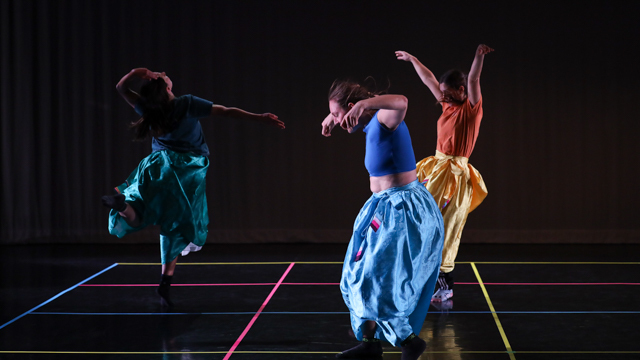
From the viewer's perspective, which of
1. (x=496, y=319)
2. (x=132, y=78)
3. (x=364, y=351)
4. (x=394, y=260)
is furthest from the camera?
(x=132, y=78)

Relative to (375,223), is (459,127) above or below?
above

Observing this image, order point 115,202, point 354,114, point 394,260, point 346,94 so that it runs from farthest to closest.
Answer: point 115,202 → point 346,94 → point 394,260 → point 354,114

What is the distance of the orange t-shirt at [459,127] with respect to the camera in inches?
145

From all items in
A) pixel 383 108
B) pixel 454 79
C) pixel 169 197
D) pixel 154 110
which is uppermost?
pixel 454 79

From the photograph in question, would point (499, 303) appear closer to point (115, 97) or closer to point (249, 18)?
point (249, 18)

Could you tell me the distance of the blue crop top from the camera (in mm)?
2443

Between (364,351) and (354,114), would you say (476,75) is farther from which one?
(364,351)

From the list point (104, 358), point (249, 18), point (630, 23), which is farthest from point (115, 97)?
point (630, 23)

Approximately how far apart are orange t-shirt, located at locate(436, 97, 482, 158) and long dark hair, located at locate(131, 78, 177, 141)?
5.31ft

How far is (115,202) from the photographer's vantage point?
3.19 m

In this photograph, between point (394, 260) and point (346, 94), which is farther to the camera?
point (346, 94)

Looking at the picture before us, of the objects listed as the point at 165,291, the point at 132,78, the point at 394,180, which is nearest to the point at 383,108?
the point at 394,180

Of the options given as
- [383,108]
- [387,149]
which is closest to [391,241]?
[387,149]

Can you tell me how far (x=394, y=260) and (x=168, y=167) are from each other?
5.28 feet
